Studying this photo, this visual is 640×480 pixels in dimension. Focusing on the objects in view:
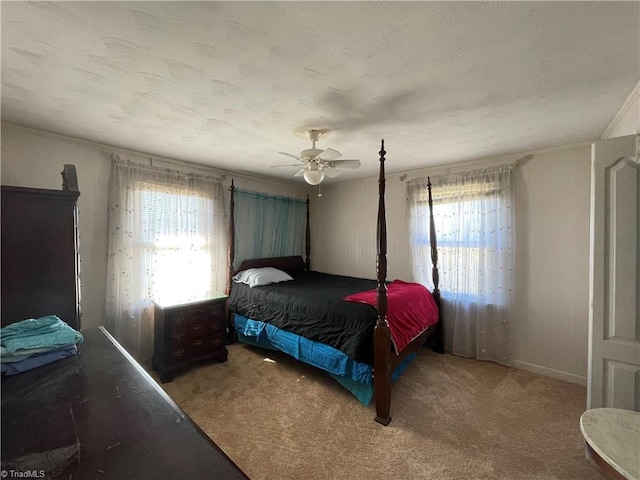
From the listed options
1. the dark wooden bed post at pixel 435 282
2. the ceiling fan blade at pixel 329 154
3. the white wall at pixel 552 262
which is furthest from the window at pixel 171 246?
the dark wooden bed post at pixel 435 282

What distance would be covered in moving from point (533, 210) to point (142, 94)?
146 inches

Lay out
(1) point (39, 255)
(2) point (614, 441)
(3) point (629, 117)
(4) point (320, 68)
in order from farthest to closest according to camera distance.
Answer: (3) point (629, 117)
(4) point (320, 68)
(1) point (39, 255)
(2) point (614, 441)

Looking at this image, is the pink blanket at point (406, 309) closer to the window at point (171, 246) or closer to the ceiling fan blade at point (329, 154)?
the ceiling fan blade at point (329, 154)

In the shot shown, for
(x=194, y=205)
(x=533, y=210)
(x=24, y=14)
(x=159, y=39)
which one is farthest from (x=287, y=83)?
(x=533, y=210)

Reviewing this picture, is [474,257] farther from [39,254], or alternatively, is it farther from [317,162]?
[39,254]

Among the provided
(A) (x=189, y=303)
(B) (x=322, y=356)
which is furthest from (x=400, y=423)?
(A) (x=189, y=303)

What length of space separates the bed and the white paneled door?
124cm

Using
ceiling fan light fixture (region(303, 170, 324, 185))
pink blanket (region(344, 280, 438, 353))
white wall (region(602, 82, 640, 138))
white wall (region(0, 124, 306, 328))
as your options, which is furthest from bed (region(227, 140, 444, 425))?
white wall (region(602, 82, 640, 138))

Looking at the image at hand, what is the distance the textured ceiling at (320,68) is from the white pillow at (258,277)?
174 centimetres

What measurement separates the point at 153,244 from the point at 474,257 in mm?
3707

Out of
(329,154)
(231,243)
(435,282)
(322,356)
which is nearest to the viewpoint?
(329,154)

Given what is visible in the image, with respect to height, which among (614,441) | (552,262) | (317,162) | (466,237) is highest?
(317,162)

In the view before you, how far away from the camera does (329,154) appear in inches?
83.7

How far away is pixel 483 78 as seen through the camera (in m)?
1.52
